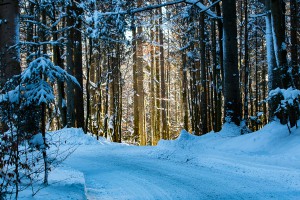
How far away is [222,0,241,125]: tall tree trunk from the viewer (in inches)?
505

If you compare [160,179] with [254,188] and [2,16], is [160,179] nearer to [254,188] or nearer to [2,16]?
[254,188]

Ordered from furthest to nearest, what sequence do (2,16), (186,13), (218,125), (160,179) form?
(218,125) < (186,13) < (2,16) < (160,179)

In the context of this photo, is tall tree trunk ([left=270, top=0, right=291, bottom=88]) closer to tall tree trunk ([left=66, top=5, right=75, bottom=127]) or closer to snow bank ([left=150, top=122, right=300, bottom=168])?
snow bank ([left=150, top=122, right=300, bottom=168])

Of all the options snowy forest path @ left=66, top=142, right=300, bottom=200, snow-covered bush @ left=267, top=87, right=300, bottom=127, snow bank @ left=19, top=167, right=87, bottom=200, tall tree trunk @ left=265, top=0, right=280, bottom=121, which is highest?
tall tree trunk @ left=265, top=0, right=280, bottom=121

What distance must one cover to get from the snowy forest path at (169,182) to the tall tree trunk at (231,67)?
173 inches

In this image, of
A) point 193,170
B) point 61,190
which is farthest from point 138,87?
point 61,190

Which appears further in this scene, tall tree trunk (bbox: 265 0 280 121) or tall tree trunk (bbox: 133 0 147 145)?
tall tree trunk (bbox: 133 0 147 145)

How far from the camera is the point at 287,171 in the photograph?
274 inches

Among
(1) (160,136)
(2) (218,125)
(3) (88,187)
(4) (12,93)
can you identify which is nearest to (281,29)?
(3) (88,187)

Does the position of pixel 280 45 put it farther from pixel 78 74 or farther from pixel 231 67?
pixel 78 74

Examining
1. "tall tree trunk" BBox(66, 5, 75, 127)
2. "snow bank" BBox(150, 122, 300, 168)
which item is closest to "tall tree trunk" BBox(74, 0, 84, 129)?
"tall tree trunk" BBox(66, 5, 75, 127)

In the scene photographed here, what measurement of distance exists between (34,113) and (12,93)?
23.7 inches

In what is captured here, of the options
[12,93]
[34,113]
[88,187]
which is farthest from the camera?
[88,187]

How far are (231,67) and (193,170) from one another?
622cm
